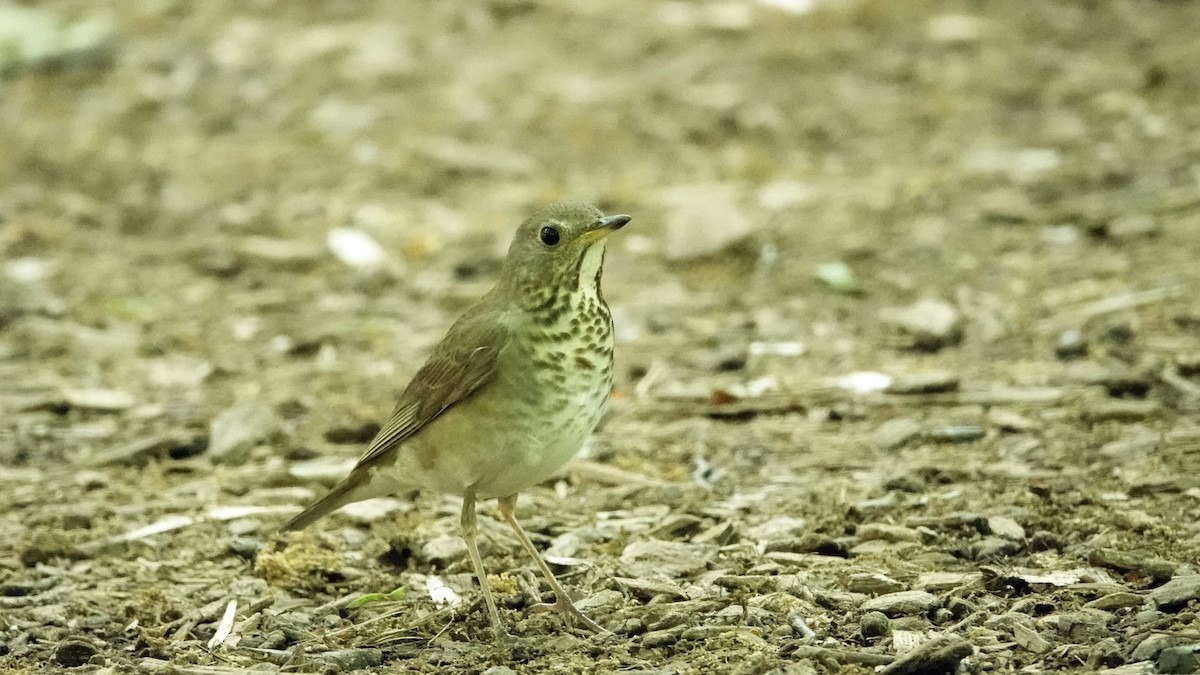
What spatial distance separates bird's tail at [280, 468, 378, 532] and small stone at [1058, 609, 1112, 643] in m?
2.31

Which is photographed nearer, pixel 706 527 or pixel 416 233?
pixel 706 527

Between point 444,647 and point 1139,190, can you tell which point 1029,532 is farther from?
point 1139,190

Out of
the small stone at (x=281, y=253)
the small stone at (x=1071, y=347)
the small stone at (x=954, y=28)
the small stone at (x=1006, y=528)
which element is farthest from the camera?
the small stone at (x=954, y=28)

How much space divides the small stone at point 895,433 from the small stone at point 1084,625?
184cm

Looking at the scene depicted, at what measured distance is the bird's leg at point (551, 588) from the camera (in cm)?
476

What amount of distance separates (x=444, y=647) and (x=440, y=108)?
7.45 m

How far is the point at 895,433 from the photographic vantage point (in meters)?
6.29

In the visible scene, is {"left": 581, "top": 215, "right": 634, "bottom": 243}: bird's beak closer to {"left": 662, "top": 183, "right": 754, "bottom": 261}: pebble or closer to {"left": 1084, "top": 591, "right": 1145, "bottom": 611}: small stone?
{"left": 1084, "top": 591, "right": 1145, "bottom": 611}: small stone

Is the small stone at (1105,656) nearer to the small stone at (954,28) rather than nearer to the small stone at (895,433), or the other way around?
the small stone at (895,433)

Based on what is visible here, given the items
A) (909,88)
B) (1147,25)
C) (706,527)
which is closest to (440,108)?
(909,88)

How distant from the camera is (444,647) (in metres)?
4.69

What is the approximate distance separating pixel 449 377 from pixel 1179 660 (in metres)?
2.34

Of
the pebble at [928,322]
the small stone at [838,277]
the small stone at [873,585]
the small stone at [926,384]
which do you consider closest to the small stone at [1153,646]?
the small stone at [873,585]

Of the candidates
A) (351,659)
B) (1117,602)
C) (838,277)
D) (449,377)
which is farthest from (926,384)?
(351,659)
